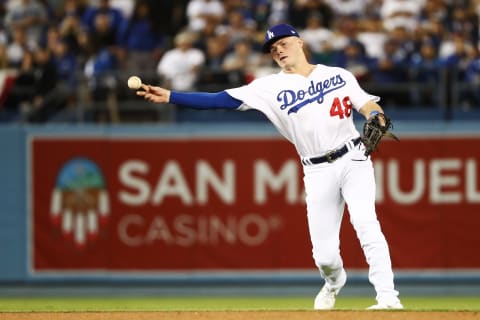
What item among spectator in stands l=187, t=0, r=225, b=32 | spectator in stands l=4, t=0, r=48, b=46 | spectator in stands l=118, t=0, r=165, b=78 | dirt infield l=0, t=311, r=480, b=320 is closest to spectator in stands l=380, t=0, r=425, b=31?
spectator in stands l=187, t=0, r=225, b=32

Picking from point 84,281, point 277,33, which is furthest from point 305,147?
point 84,281

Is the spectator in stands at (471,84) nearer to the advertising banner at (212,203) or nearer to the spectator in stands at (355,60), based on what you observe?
the advertising banner at (212,203)

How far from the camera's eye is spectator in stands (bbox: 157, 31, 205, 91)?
14.5 meters

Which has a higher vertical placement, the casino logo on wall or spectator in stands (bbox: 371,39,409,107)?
spectator in stands (bbox: 371,39,409,107)

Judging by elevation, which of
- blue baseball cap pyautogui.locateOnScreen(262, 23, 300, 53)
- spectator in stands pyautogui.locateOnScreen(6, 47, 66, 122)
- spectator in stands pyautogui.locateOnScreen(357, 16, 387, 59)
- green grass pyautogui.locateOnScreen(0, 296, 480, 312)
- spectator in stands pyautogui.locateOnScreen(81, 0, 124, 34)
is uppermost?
spectator in stands pyautogui.locateOnScreen(81, 0, 124, 34)

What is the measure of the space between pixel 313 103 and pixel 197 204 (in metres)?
6.40

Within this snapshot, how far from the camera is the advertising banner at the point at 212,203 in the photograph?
14.4 m

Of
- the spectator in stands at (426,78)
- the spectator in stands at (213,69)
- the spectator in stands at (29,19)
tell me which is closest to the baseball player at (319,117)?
the spectator in stands at (213,69)

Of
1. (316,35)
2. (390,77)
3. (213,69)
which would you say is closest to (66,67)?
(213,69)

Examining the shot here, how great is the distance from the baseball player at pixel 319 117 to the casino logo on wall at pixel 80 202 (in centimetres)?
638

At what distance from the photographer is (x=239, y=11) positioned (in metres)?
16.2

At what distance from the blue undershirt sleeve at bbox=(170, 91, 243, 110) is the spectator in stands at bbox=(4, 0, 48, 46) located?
825 centimetres

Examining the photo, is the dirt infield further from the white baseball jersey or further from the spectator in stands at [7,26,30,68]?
the spectator in stands at [7,26,30,68]

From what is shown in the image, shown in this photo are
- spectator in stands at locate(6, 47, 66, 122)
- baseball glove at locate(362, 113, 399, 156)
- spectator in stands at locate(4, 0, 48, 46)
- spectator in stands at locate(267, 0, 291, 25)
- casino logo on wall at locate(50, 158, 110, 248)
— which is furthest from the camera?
spectator in stands at locate(4, 0, 48, 46)
